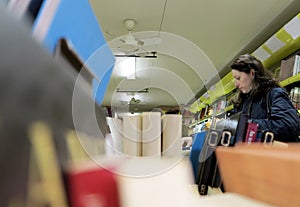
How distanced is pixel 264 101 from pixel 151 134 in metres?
1.09

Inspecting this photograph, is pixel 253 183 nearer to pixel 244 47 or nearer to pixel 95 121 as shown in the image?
pixel 95 121

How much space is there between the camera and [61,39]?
363mm

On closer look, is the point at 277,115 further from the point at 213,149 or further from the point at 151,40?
the point at 151,40

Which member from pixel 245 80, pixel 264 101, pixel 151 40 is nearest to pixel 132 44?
pixel 151 40

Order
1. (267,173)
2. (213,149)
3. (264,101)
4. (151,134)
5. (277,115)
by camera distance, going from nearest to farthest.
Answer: (267,173)
(151,134)
(213,149)
(277,115)
(264,101)

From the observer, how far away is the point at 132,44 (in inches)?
158

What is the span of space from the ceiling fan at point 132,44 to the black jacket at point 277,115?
2361 millimetres

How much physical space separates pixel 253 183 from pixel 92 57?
1.26 feet

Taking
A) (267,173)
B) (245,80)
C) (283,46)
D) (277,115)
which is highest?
(283,46)

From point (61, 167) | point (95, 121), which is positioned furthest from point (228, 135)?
point (61, 167)

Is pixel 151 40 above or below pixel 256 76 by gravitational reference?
above

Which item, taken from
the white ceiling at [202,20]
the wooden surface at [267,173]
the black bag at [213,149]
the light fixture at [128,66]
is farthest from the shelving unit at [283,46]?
the wooden surface at [267,173]

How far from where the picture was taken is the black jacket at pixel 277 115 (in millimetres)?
1455

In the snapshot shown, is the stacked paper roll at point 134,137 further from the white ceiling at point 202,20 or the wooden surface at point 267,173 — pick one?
the white ceiling at point 202,20
